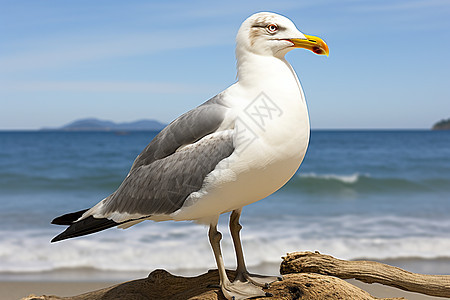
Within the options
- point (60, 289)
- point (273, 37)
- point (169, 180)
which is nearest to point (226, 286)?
point (169, 180)

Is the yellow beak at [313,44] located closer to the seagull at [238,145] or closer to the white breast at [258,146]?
the seagull at [238,145]

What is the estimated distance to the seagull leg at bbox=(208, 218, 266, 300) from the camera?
3.26m

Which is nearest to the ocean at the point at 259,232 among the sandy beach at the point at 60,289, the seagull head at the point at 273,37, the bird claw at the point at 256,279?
the sandy beach at the point at 60,289

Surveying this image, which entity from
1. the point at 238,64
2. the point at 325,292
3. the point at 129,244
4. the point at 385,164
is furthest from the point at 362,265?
the point at 385,164

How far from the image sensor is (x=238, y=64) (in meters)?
3.16

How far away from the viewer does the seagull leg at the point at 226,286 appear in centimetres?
326

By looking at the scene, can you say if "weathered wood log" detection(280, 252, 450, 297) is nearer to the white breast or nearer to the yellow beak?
the white breast

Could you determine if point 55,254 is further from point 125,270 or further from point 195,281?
point 195,281

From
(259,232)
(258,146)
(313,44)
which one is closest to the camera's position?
(258,146)

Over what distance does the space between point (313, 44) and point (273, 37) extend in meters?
0.25

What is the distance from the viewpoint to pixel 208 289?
3.48 m

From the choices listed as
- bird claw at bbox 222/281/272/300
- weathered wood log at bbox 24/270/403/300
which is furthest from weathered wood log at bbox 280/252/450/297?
bird claw at bbox 222/281/272/300

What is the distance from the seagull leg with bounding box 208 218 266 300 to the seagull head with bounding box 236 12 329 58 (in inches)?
46.5

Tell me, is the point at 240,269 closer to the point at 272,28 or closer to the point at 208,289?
the point at 208,289
